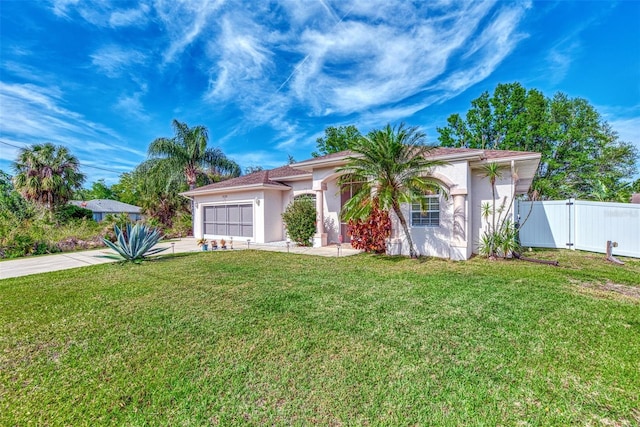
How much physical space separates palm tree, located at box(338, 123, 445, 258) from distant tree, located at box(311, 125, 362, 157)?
83.8 ft

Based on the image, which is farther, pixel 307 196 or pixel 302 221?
pixel 307 196

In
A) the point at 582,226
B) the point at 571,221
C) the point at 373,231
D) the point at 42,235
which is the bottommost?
the point at 42,235

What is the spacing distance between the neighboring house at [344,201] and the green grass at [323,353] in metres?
4.20

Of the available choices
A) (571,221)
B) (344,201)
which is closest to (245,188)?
(344,201)

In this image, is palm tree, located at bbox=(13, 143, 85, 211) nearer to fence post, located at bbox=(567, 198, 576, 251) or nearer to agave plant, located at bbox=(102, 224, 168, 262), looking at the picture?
agave plant, located at bbox=(102, 224, 168, 262)

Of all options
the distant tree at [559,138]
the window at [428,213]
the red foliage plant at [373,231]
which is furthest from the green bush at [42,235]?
the distant tree at [559,138]

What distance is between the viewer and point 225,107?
904 inches

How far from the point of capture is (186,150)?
2475 cm

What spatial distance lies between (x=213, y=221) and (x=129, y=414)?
18065 millimetres

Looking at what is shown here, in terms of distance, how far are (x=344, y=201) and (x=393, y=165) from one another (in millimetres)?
5314

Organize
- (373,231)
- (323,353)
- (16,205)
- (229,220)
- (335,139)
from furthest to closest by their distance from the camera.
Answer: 1. (335,139)
2. (16,205)
3. (229,220)
4. (373,231)
5. (323,353)

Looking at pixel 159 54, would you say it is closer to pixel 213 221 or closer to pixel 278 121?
pixel 213 221

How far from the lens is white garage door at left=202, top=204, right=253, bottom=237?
17438 mm

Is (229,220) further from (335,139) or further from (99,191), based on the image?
(99,191)
